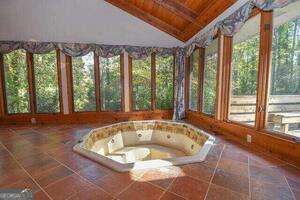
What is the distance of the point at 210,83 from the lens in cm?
430

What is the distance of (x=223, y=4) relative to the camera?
344cm

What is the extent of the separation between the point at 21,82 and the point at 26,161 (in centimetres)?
302

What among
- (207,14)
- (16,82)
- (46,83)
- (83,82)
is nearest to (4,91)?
(16,82)

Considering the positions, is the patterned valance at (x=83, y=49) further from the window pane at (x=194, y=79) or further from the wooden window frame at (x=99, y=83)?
the window pane at (x=194, y=79)

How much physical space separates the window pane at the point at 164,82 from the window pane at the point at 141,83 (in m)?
0.26

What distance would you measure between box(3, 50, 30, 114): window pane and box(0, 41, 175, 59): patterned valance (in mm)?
236

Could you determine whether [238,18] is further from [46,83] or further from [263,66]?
[46,83]

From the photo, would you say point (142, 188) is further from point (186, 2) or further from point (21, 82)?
point (21, 82)

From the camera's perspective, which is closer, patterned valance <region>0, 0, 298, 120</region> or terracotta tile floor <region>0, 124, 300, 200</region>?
terracotta tile floor <region>0, 124, 300, 200</region>

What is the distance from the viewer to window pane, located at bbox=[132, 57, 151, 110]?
5.40m

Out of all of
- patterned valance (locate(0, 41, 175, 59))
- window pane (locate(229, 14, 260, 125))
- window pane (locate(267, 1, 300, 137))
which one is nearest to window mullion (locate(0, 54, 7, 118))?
patterned valance (locate(0, 41, 175, 59))

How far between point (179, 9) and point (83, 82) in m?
2.98

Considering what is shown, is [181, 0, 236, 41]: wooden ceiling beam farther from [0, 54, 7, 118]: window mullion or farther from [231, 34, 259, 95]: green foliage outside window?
[0, 54, 7, 118]: window mullion

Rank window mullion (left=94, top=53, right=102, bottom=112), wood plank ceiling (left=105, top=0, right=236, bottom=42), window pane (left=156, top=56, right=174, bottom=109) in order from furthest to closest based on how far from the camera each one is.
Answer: window pane (left=156, top=56, right=174, bottom=109)
window mullion (left=94, top=53, right=102, bottom=112)
wood plank ceiling (left=105, top=0, right=236, bottom=42)
